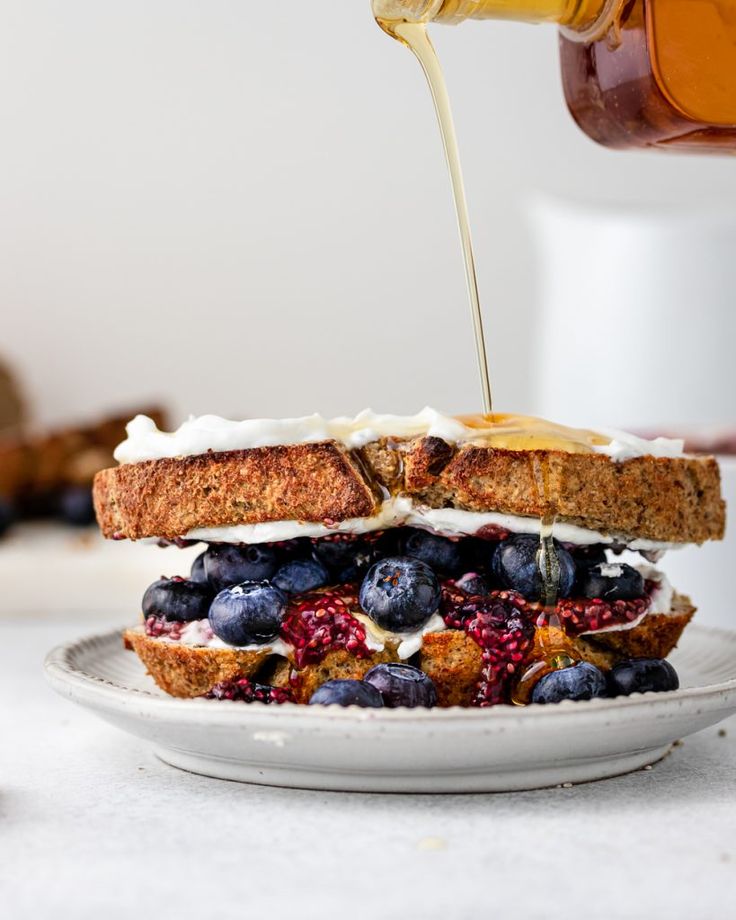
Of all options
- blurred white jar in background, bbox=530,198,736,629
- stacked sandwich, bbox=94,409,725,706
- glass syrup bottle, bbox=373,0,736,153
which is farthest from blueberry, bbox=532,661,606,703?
blurred white jar in background, bbox=530,198,736,629

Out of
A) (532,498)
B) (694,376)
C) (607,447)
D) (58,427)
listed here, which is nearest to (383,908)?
(532,498)

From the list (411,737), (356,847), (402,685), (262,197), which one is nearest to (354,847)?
(356,847)

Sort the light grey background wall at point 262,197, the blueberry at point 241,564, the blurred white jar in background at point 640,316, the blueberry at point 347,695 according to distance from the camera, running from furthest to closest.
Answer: the light grey background wall at point 262,197, the blurred white jar in background at point 640,316, the blueberry at point 241,564, the blueberry at point 347,695

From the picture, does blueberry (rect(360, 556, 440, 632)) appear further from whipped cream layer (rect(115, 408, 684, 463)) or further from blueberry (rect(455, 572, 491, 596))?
whipped cream layer (rect(115, 408, 684, 463))

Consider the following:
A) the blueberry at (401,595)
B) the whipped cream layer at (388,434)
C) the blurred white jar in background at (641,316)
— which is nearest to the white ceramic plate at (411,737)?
the blueberry at (401,595)

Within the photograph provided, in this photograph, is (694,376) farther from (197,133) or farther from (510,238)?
(197,133)

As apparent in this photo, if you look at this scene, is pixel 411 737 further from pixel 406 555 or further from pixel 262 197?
pixel 262 197

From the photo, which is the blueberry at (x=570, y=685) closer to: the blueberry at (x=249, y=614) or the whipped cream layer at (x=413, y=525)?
the whipped cream layer at (x=413, y=525)

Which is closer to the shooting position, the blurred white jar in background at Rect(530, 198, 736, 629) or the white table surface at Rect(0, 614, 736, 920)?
the white table surface at Rect(0, 614, 736, 920)
